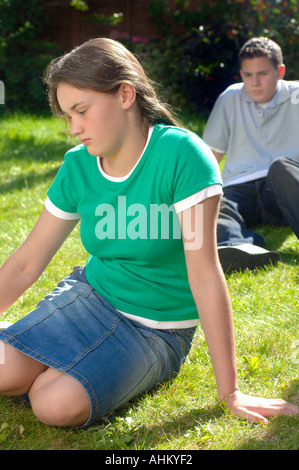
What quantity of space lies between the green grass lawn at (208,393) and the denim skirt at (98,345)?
0.09 m

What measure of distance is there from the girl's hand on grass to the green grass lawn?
0.08 ft

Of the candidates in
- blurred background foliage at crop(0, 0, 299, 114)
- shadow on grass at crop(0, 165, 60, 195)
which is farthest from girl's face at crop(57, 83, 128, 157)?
blurred background foliage at crop(0, 0, 299, 114)

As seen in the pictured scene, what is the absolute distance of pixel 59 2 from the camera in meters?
9.51

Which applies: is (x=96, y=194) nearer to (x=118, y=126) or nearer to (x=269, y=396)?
(x=118, y=126)

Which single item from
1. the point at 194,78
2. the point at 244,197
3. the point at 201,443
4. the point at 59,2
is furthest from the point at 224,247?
the point at 59,2

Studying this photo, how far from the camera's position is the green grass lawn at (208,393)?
6.15 feet

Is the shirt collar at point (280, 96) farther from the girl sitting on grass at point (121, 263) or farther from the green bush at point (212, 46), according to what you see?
the green bush at point (212, 46)

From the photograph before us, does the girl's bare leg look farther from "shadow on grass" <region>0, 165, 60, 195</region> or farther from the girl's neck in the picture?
"shadow on grass" <region>0, 165, 60, 195</region>

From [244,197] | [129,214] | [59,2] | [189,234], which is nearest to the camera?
[189,234]

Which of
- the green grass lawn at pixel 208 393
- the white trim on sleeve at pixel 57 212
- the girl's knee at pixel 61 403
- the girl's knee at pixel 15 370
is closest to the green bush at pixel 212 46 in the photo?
the green grass lawn at pixel 208 393

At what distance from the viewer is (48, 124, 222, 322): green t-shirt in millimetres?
2041

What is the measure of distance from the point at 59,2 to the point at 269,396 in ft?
28.3

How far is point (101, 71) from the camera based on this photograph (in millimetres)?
1992
